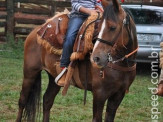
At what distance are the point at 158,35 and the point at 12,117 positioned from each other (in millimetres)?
5155

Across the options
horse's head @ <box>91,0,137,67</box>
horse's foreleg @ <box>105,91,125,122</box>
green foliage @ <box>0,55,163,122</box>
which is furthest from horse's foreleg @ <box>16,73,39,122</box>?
horse's head @ <box>91,0,137,67</box>

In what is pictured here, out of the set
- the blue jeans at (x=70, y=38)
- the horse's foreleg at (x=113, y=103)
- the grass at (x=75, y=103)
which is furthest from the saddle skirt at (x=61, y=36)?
the grass at (x=75, y=103)

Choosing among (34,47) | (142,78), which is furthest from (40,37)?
(142,78)

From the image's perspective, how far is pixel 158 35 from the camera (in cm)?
1057

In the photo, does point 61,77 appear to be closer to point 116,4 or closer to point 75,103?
point 116,4

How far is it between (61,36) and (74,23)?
1.14ft

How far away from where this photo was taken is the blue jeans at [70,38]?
18.0 ft

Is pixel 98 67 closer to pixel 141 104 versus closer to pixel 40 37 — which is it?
pixel 40 37

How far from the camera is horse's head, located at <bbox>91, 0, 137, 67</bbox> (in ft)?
15.3

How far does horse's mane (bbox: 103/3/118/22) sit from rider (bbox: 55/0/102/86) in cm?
64

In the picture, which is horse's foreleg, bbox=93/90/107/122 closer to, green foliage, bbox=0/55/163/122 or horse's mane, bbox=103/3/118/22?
horse's mane, bbox=103/3/118/22

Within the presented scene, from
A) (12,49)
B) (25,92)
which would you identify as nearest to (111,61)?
(25,92)

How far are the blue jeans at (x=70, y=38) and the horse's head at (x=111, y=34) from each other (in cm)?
75

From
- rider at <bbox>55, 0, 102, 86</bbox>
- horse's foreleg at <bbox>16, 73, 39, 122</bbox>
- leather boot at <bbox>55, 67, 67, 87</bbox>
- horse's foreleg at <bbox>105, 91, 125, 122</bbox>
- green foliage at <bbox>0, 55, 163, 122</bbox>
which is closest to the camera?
horse's foreleg at <bbox>105, 91, 125, 122</bbox>
